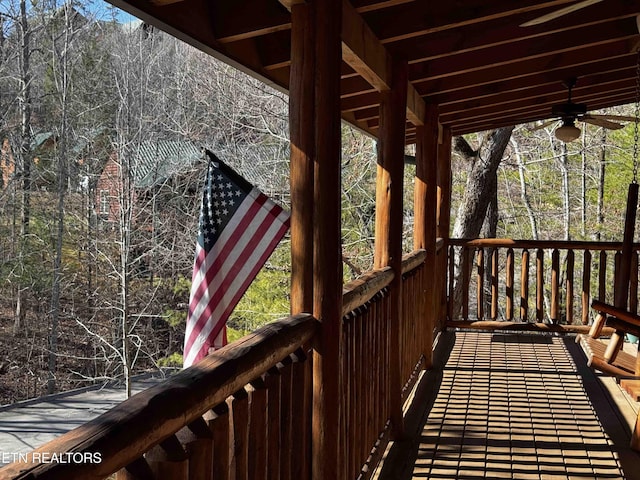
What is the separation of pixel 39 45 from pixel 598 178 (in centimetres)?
1440

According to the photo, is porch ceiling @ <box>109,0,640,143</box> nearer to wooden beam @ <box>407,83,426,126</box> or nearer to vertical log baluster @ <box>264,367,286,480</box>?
wooden beam @ <box>407,83,426,126</box>

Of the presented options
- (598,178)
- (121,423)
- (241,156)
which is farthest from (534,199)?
(121,423)

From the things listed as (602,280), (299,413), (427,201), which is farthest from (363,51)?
(602,280)

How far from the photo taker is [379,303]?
3.61 meters

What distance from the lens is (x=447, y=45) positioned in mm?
3902

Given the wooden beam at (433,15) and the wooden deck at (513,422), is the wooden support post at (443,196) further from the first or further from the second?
the wooden beam at (433,15)

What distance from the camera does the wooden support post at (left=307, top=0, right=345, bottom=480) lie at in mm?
2336

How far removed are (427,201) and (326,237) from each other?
3.51m

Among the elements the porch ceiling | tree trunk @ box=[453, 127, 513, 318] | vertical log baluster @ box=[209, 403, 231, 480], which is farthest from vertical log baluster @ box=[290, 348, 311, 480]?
tree trunk @ box=[453, 127, 513, 318]

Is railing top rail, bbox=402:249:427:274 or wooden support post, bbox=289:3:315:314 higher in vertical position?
wooden support post, bbox=289:3:315:314

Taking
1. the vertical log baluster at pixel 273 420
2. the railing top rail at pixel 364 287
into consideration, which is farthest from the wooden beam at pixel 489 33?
the vertical log baluster at pixel 273 420

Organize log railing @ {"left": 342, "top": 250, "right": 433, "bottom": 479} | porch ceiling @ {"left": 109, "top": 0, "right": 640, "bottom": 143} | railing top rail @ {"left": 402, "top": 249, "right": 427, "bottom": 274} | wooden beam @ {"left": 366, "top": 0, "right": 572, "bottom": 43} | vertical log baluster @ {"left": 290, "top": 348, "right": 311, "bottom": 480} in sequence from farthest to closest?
1. railing top rail @ {"left": 402, "top": 249, "right": 427, "bottom": 274}
2. wooden beam @ {"left": 366, "top": 0, "right": 572, "bottom": 43}
3. log railing @ {"left": 342, "top": 250, "right": 433, "bottom": 479}
4. porch ceiling @ {"left": 109, "top": 0, "right": 640, "bottom": 143}
5. vertical log baluster @ {"left": 290, "top": 348, "right": 311, "bottom": 480}

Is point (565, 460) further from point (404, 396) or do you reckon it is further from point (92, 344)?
point (92, 344)

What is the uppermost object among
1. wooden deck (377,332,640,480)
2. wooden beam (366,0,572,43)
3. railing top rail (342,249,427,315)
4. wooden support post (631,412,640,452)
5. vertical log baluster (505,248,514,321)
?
wooden beam (366,0,572,43)
